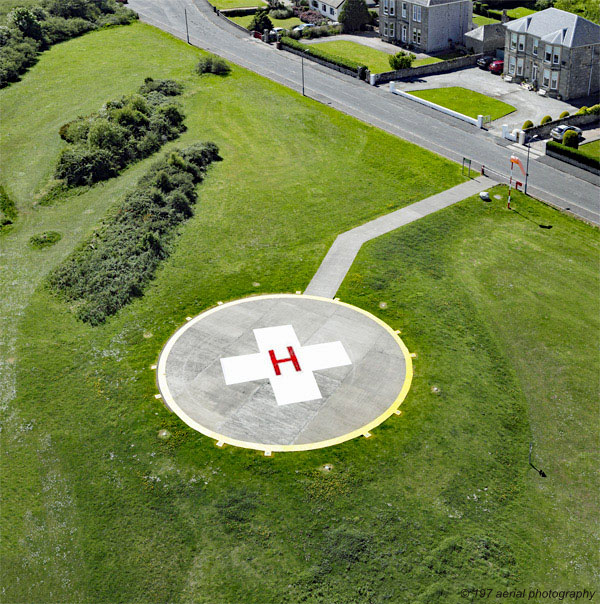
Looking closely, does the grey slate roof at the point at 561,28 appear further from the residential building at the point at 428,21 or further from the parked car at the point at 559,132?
the residential building at the point at 428,21

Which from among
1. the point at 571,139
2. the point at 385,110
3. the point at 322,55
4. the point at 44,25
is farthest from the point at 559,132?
the point at 44,25

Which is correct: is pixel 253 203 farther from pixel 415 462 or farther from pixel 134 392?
pixel 415 462

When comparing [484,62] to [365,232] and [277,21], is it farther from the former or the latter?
[365,232]

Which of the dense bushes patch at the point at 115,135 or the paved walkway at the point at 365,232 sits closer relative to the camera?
the paved walkway at the point at 365,232

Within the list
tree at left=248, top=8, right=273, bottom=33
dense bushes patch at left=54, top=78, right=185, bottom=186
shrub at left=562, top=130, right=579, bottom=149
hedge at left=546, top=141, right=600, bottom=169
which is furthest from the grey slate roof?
dense bushes patch at left=54, top=78, right=185, bottom=186

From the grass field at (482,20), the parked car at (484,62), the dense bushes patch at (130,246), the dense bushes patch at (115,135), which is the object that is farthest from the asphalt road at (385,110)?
the grass field at (482,20)
